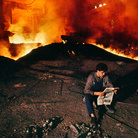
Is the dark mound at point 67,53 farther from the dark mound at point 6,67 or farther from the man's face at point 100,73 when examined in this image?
the man's face at point 100,73

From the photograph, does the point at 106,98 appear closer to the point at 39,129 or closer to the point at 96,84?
the point at 96,84

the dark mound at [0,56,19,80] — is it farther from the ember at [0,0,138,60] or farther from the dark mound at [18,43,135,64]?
the ember at [0,0,138,60]

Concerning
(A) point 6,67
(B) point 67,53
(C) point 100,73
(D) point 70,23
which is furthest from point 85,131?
(D) point 70,23

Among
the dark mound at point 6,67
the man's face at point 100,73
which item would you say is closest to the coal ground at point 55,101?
the dark mound at point 6,67

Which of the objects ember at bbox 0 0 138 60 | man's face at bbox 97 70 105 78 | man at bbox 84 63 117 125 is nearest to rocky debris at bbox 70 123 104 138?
man at bbox 84 63 117 125

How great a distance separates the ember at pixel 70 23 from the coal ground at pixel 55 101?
5537 millimetres

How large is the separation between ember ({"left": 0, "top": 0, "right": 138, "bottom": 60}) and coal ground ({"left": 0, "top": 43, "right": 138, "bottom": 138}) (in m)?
5.54

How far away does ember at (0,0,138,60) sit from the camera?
12641mm

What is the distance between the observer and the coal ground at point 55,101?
10.4 ft

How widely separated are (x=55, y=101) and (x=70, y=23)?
17396 millimetres

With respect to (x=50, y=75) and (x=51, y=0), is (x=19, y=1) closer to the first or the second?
(x=51, y=0)

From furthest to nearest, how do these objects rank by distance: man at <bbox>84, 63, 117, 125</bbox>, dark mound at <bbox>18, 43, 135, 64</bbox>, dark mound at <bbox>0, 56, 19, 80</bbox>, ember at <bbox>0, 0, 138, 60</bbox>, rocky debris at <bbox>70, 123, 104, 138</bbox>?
ember at <bbox>0, 0, 138, 60</bbox> < dark mound at <bbox>18, 43, 135, 64</bbox> < dark mound at <bbox>0, 56, 19, 80</bbox> < man at <bbox>84, 63, 117, 125</bbox> < rocky debris at <bbox>70, 123, 104, 138</bbox>

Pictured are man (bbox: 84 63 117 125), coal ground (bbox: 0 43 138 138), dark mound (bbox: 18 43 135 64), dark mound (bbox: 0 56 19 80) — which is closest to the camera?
coal ground (bbox: 0 43 138 138)

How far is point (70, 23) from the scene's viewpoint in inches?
766
